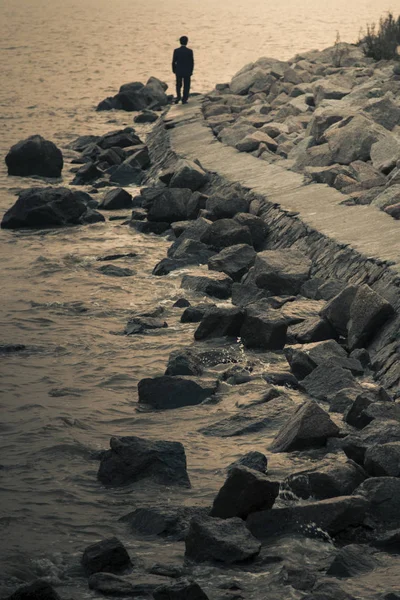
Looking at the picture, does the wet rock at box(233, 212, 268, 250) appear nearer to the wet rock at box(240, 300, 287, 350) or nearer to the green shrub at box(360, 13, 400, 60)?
the wet rock at box(240, 300, 287, 350)

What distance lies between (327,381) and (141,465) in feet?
5.55

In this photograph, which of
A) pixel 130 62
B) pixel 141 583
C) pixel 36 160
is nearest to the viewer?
pixel 141 583

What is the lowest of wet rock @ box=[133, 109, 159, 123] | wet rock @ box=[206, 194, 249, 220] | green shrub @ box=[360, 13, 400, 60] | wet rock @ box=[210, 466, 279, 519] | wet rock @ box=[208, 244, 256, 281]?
wet rock @ box=[133, 109, 159, 123]

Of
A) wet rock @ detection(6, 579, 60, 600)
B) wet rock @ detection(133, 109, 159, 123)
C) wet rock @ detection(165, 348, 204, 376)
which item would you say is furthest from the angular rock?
wet rock @ detection(133, 109, 159, 123)

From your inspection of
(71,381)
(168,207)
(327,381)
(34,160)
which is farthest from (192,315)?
(34,160)

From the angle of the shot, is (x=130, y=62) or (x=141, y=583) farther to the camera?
(x=130, y=62)

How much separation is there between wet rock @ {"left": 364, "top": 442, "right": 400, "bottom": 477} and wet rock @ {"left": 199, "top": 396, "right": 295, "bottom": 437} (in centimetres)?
104

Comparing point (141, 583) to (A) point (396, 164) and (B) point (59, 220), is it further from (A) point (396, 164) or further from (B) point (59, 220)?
(B) point (59, 220)

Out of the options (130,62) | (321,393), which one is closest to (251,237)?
(321,393)

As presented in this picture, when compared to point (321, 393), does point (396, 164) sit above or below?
above

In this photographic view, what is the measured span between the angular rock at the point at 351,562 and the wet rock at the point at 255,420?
63.9 inches

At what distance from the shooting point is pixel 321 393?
22.4 ft

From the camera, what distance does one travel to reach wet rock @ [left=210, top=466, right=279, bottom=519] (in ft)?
16.8

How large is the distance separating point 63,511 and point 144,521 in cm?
45
